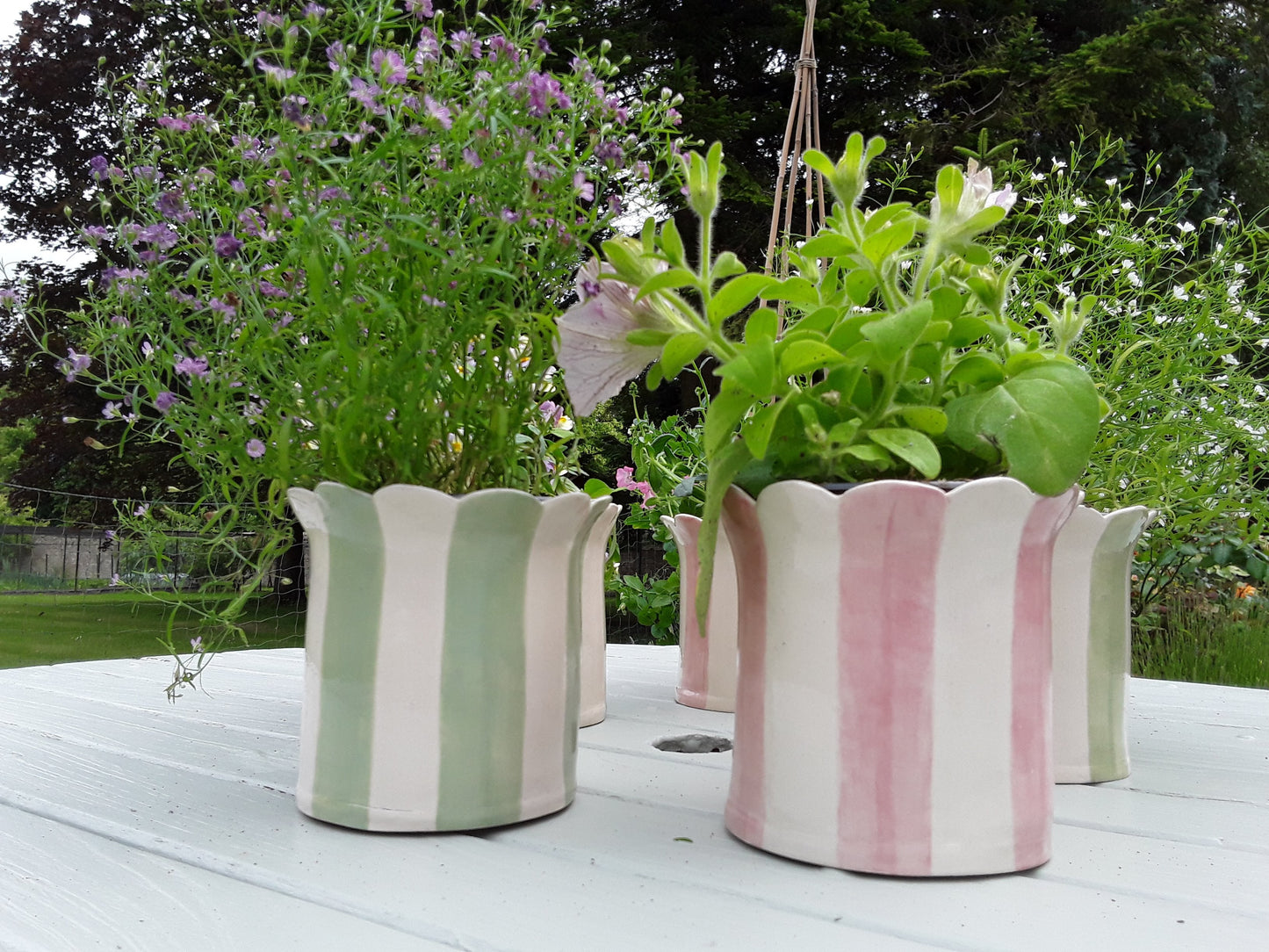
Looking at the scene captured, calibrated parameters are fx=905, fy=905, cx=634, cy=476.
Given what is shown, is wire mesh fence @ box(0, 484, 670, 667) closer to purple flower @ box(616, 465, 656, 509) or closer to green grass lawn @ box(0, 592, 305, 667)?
green grass lawn @ box(0, 592, 305, 667)

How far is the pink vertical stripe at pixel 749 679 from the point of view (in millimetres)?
445

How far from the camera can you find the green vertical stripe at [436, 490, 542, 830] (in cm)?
46

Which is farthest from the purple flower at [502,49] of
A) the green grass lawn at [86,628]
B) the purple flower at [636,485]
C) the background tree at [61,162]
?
the background tree at [61,162]

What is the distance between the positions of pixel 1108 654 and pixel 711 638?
34 cm

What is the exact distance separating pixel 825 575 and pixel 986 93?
219 inches

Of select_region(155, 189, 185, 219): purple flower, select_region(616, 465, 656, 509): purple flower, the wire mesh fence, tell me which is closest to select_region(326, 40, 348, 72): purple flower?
select_region(155, 189, 185, 219): purple flower

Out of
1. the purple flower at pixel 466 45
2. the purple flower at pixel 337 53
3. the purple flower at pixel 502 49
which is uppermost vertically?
the purple flower at pixel 466 45

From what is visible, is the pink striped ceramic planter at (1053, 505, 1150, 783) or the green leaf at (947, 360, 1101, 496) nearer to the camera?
the green leaf at (947, 360, 1101, 496)

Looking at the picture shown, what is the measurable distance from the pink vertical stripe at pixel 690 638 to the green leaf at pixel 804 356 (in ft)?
1.32

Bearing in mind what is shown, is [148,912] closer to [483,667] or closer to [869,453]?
[483,667]

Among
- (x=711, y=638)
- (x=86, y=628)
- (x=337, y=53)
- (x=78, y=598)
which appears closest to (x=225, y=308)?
(x=337, y=53)

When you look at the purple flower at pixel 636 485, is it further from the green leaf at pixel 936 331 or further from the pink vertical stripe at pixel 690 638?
the green leaf at pixel 936 331

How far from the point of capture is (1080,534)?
581mm

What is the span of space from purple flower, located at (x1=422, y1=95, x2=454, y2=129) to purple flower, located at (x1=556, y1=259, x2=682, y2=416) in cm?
9
